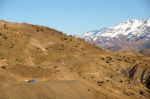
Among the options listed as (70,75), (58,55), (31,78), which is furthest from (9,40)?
(31,78)

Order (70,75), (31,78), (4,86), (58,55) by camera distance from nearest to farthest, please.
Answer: (4,86) < (31,78) < (70,75) < (58,55)

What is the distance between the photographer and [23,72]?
203 ft

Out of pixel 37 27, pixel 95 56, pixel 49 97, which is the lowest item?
pixel 49 97

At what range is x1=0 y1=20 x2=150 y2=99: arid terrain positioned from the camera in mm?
55325

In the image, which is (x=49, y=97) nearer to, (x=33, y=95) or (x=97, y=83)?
(x=33, y=95)

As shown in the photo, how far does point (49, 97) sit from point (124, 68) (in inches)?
1987

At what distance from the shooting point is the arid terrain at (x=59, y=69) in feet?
182

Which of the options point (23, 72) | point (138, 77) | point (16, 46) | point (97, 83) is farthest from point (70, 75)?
point (138, 77)

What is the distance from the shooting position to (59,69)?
7600 cm

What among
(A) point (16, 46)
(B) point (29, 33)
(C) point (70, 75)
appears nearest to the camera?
(C) point (70, 75)

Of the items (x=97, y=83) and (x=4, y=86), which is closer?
(x=4, y=86)

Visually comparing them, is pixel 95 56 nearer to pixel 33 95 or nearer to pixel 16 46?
pixel 16 46

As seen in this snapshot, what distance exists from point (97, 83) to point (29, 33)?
118ft

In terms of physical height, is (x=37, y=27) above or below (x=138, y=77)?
A: above
